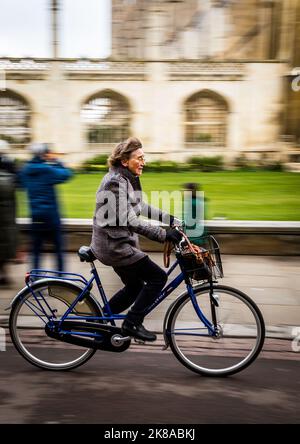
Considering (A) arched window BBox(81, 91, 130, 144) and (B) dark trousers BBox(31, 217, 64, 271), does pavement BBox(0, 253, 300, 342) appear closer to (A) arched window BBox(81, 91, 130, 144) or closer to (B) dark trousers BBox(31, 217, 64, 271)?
(B) dark trousers BBox(31, 217, 64, 271)

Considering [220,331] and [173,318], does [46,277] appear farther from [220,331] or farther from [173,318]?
[220,331]

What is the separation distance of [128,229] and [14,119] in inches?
1089

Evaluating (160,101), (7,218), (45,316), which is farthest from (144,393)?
(160,101)

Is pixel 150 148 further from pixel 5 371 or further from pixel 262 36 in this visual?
pixel 5 371

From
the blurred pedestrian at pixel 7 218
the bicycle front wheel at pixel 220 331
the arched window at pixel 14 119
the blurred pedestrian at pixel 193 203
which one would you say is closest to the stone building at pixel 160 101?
the arched window at pixel 14 119

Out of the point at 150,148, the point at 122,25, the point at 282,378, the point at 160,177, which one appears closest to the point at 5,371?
the point at 282,378

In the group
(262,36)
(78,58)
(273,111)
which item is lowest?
(273,111)

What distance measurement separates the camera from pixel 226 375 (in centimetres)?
397

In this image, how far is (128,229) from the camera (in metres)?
3.85

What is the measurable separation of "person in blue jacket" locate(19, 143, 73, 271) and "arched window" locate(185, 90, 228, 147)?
79.5 ft

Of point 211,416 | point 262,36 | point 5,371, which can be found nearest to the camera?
point 211,416

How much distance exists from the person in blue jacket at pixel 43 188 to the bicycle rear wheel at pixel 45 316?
185 centimetres

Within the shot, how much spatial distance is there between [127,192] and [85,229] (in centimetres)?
435

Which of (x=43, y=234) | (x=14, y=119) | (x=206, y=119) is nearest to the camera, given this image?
(x=43, y=234)
